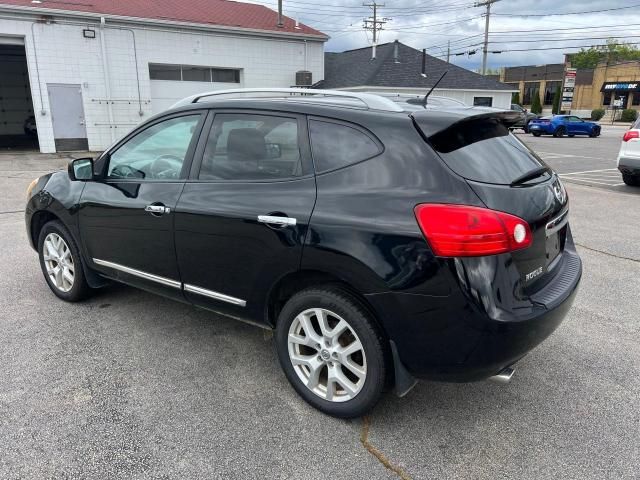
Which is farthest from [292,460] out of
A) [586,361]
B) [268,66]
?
[268,66]

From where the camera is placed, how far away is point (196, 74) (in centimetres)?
2019

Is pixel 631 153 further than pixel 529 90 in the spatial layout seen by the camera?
No

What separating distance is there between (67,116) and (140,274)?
1696 centimetres

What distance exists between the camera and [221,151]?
10.3 ft

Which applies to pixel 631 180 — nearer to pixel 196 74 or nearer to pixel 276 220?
pixel 276 220

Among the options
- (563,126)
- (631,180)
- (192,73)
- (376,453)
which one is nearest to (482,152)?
Answer: (376,453)

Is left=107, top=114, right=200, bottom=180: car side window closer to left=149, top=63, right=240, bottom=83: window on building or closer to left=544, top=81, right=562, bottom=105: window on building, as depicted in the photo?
left=149, top=63, right=240, bottom=83: window on building

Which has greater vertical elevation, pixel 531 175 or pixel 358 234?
pixel 531 175

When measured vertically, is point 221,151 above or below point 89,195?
above

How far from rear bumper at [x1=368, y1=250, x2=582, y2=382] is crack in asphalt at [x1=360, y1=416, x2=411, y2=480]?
438mm

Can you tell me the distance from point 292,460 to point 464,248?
4.34 ft

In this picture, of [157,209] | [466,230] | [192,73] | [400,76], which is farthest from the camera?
[400,76]

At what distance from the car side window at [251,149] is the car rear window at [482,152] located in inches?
Answer: 31.6

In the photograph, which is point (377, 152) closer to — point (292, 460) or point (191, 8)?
point (292, 460)
